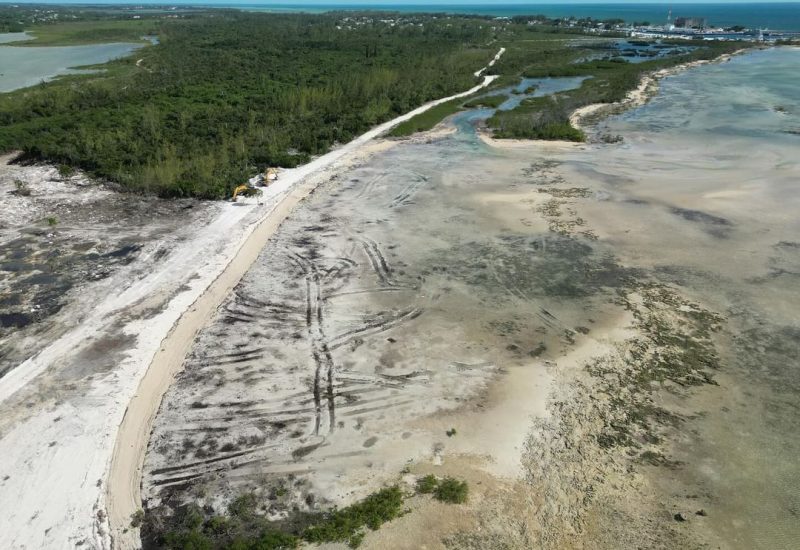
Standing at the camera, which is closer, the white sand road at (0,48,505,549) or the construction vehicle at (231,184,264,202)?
the white sand road at (0,48,505,549)

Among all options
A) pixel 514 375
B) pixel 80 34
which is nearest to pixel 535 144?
pixel 514 375

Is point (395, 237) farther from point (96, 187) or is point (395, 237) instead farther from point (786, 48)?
point (786, 48)

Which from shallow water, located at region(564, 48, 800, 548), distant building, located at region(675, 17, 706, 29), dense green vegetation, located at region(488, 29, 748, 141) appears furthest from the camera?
distant building, located at region(675, 17, 706, 29)

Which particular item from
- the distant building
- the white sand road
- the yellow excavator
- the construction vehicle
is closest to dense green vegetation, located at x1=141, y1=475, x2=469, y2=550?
the white sand road

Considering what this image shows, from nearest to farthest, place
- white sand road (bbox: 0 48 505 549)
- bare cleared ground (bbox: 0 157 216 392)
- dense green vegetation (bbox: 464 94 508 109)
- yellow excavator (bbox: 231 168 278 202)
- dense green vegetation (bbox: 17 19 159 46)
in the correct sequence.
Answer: white sand road (bbox: 0 48 505 549), bare cleared ground (bbox: 0 157 216 392), yellow excavator (bbox: 231 168 278 202), dense green vegetation (bbox: 464 94 508 109), dense green vegetation (bbox: 17 19 159 46)

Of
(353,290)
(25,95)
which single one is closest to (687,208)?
(353,290)

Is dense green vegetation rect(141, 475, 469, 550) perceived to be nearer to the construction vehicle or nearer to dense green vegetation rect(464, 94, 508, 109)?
the construction vehicle

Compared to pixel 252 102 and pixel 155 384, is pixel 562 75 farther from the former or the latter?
pixel 155 384

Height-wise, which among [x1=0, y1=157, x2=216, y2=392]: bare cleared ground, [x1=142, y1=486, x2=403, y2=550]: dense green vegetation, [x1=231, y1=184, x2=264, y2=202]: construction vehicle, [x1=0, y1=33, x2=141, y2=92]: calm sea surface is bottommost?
[x1=142, y1=486, x2=403, y2=550]: dense green vegetation
